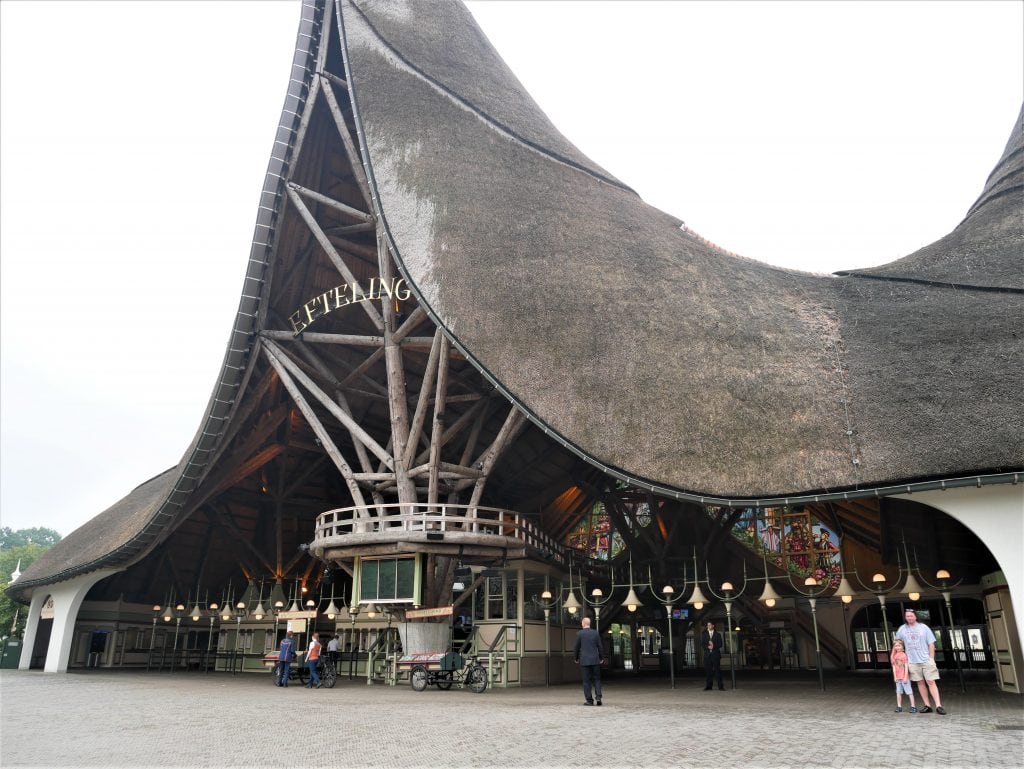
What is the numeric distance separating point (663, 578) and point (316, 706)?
1440cm

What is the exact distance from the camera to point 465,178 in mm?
19469

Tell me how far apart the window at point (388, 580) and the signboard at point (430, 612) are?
386mm

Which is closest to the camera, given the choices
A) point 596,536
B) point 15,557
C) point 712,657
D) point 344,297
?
point 712,657

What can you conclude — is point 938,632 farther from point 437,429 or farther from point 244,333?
point 244,333

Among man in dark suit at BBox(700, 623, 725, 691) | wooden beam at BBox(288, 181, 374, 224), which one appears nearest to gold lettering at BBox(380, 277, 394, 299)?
wooden beam at BBox(288, 181, 374, 224)

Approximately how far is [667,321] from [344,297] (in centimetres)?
930

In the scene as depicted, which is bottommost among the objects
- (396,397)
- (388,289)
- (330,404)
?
(396,397)

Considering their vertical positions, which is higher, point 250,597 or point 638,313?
point 638,313

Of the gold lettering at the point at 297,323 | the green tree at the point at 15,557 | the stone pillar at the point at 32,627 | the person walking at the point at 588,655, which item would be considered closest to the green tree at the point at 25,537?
the green tree at the point at 15,557

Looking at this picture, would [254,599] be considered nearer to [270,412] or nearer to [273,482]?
[273,482]

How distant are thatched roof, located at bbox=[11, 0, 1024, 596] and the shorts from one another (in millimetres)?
3173

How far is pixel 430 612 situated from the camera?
17.2 metres

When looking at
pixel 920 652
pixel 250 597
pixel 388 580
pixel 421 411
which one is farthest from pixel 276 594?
pixel 920 652

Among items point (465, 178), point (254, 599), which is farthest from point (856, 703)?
point (254, 599)
